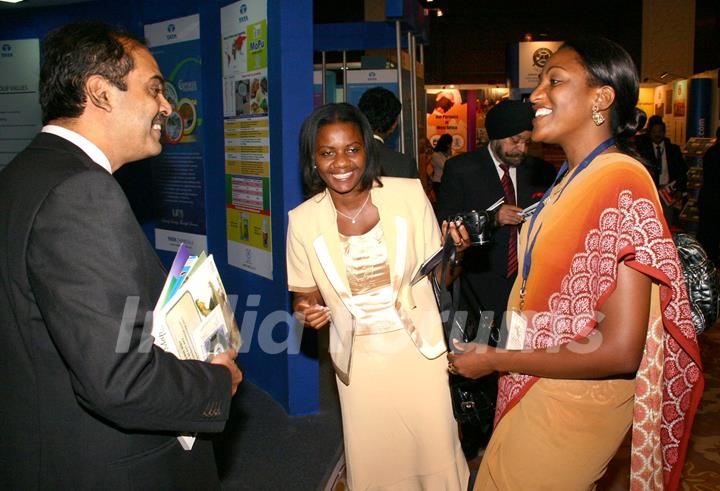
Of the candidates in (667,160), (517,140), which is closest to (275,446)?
(517,140)

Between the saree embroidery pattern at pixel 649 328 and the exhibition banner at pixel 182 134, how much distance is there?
11.2ft

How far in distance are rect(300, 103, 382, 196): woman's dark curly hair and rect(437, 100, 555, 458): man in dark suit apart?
130 centimetres

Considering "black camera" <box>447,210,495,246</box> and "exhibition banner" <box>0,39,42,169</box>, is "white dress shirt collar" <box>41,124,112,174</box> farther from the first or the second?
"exhibition banner" <box>0,39,42,169</box>

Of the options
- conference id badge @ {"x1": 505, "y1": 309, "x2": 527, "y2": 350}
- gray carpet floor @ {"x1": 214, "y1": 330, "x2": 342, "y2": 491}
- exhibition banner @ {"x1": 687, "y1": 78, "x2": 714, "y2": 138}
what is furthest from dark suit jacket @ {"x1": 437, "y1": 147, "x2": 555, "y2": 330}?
exhibition banner @ {"x1": 687, "y1": 78, "x2": 714, "y2": 138}

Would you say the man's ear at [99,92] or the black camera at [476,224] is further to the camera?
the black camera at [476,224]

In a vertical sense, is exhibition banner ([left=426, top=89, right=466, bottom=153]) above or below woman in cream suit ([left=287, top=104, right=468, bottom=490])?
above

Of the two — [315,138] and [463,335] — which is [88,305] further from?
[315,138]

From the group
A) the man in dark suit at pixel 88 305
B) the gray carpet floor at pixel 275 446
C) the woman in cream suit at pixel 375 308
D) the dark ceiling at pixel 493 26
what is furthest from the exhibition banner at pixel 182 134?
the dark ceiling at pixel 493 26

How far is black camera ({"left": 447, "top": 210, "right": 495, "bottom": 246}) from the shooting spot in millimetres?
2051

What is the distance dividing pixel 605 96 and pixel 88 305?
1339 mm

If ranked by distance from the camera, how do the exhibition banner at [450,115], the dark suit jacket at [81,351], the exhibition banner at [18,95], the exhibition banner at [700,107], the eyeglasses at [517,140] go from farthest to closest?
1. the exhibition banner at [450,115]
2. the exhibition banner at [700,107]
3. the exhibition banner at [18,95]
4. the eyeglasses at [517,140]
5. the dark suit jacket at [81,351]

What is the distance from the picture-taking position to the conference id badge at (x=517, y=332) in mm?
1729

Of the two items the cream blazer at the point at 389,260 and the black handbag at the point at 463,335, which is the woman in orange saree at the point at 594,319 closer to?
the black handbag at the point at 463,335

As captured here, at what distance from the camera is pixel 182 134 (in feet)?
15.7
